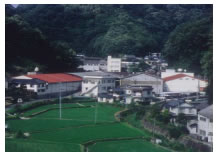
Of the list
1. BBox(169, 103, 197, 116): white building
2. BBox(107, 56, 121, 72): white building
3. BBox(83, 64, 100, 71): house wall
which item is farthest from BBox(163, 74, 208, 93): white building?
BBox(83, 64, 100, 71): house wall

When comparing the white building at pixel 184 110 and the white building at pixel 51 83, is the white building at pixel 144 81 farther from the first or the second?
the white building at pixel 51 83

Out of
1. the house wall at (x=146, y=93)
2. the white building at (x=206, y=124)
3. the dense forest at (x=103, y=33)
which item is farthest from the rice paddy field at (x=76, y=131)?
the dense forest at (x=103, y=33)

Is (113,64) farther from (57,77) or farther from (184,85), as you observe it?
(184,85)

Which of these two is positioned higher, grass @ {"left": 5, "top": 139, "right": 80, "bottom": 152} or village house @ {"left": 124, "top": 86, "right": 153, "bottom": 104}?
village house @ {"left": 124, "top": 86, "right": 153, "bottom": 104}

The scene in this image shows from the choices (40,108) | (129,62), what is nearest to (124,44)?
(129,62)

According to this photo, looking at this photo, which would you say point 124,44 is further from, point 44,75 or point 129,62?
point 44,75

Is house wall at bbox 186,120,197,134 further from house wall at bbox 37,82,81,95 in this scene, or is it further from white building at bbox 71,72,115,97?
house wall at bbox 37,82,81,95
